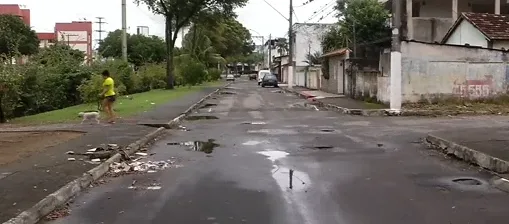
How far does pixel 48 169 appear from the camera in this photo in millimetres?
10289

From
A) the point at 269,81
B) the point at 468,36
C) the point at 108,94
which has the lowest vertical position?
the point at 108,94

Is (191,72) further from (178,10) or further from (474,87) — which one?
(474,87)

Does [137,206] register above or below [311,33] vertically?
below

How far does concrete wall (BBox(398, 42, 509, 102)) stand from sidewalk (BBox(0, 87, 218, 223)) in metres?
12.3

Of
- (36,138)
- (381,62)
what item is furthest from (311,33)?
(36,138)

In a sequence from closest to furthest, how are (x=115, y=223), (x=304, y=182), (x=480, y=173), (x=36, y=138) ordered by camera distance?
(x=115, y=223) → (x=304, y=182) → (x=480, y=173) → (x=36, y=138)

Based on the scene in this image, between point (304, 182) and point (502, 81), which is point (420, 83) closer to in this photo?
point (502, 81)

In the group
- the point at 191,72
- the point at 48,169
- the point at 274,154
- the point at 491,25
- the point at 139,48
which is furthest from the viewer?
the point at 139,48

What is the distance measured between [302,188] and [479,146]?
197 inches

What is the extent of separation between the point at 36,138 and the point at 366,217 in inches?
421

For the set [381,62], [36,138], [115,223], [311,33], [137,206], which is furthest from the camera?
[311,33]

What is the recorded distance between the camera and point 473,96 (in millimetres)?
25531

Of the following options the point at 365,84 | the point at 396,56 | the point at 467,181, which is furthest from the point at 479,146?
the point at 365,84

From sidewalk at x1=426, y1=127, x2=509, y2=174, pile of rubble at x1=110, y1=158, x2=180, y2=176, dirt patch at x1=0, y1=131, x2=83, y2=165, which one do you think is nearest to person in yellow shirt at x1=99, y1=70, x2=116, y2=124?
dirt patch at x1=0, y1=131, x2=83, y2=165
